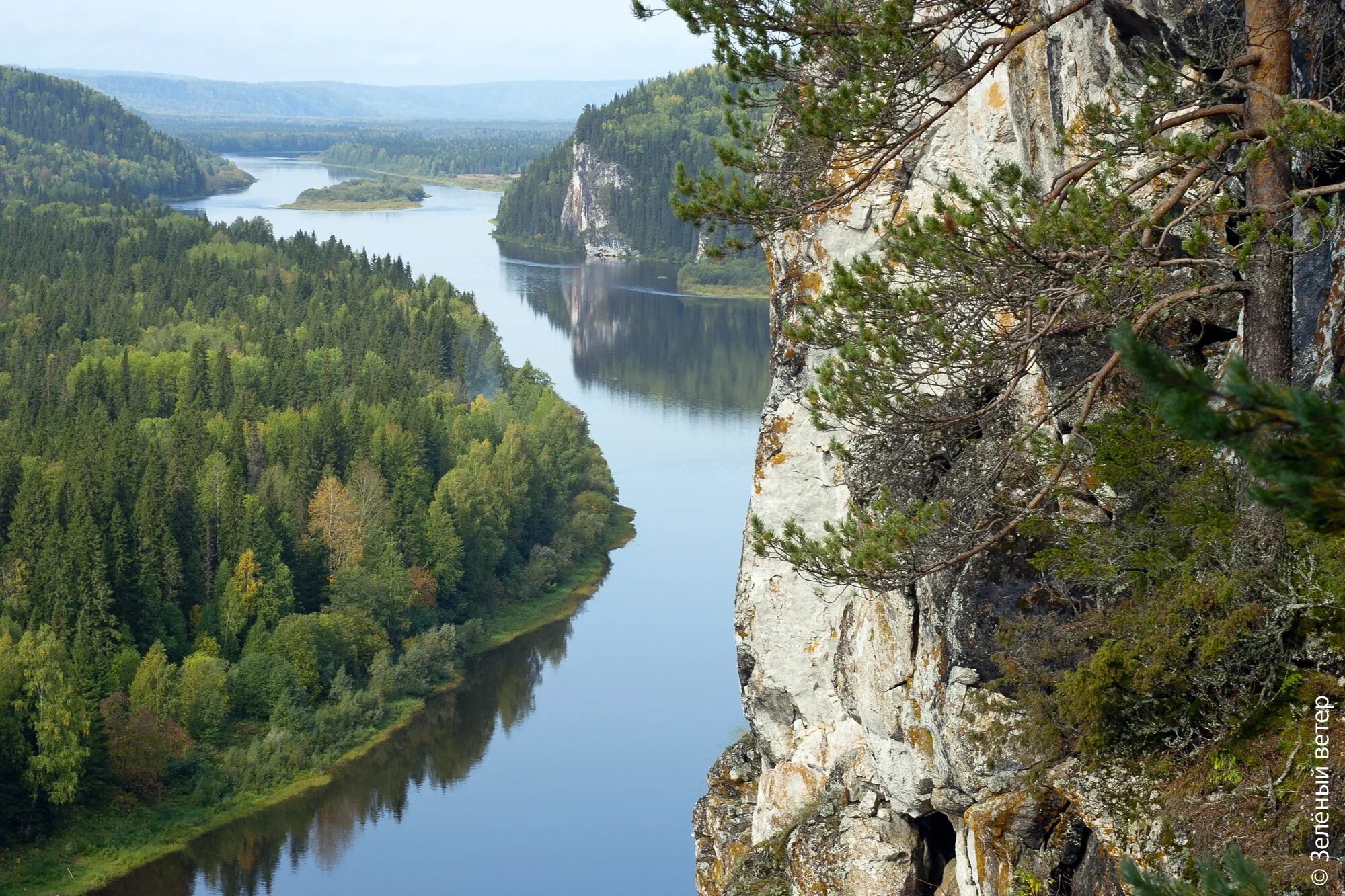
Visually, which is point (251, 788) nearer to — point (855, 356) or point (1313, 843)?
point (855, 356)

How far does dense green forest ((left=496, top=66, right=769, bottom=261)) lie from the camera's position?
414 feet

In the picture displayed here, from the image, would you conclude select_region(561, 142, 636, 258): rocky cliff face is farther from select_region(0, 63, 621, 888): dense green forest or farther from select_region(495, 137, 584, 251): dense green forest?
select_region(0, 63, 621, 888): dense green forest

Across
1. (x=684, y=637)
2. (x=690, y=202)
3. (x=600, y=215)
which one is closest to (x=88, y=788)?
(x=684, y=637)

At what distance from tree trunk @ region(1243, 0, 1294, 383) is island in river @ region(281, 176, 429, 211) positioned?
469ft

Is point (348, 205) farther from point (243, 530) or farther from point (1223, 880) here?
point (1223, 880)

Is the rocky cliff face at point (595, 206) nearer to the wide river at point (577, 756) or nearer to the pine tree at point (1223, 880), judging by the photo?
the wide river at point (577, 756)

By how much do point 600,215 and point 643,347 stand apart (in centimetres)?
5525

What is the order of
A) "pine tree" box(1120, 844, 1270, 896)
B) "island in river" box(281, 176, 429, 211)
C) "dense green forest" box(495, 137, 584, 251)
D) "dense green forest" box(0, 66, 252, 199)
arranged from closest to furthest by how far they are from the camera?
"pine tree" box(1120, 844, 1270, 896), "dense green forest" box(495, 137, 584, 251), "dense green forest" box(0, 66, 252, 199), "island in river" box(281, 176, 429, 211)

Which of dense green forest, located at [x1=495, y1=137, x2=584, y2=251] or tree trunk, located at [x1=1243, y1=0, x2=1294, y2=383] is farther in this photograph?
dense green forest, located at [x1=495, y1=137, x2=584, y2=251]

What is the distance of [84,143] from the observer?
148875 mm

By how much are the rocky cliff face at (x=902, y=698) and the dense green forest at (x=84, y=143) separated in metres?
128

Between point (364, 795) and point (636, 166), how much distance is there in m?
110

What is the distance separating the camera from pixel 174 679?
3198 cm

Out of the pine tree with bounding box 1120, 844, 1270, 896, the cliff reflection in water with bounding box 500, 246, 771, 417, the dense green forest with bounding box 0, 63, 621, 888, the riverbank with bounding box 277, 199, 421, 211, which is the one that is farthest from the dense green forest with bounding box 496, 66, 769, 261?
the pine tree with bounding box 1120, 844, 1270, 896
